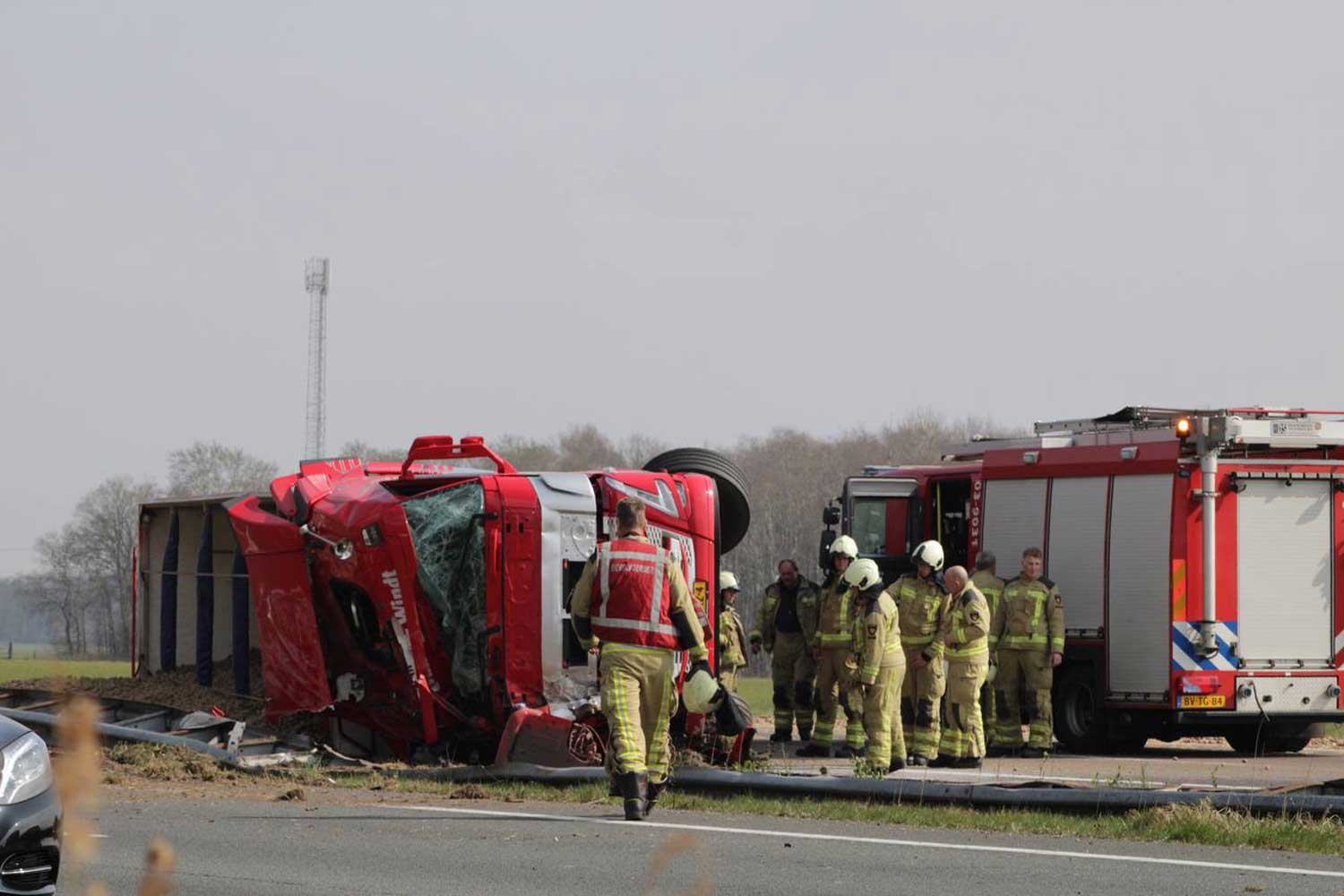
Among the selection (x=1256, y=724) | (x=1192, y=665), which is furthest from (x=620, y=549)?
(x=1256, y=724)

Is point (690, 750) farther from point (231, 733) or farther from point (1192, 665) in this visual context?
point (1192, 665)

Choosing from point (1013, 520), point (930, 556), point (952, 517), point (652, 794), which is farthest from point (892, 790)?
point (952, 517)

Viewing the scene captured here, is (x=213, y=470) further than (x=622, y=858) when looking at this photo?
Yes

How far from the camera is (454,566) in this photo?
12.8 m

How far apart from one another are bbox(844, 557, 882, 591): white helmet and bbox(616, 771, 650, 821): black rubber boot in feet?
13.6

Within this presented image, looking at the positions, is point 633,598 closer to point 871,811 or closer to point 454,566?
point 871,811

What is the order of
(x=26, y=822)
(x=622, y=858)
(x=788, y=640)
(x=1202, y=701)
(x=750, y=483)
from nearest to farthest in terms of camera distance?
(x=26, y=822) → (x=622, y=858) → (x=1202, y=701) → (x=788, y=640) → (x=750, y=483)

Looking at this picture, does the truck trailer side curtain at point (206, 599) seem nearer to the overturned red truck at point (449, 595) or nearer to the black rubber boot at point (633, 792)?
the overturned red truck at point (449, 595)

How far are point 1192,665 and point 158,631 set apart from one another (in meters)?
9.27

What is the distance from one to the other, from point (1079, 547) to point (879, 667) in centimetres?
→ 381

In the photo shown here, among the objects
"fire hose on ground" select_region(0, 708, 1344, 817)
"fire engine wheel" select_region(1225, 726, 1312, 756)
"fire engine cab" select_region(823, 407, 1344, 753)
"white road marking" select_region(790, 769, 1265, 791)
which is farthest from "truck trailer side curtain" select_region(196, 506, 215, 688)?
"fire engine wheel" select_region(1225, 726, 1312, 756)

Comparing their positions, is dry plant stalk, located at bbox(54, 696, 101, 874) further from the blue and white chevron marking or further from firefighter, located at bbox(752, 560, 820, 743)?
firefighter, located at bbox(752, 560, 820, 743)

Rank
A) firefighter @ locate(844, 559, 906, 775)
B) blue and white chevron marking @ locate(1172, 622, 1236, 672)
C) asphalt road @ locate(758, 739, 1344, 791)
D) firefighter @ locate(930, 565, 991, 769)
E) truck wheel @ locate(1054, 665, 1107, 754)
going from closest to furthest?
1. asphalt road @ locate(758, 739, 1344, 791)
2. firefighter @ locate(844, 559, 906, 775)
3. firefighter @ locate(930, 565, 991, 769)
4. blue and white chevron marking @ locate(1172, 622, 1236, 672)
5. truck wheel @ locate(1054, 665, 1107, 754)

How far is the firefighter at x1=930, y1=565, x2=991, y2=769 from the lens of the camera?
13914 millimetres
